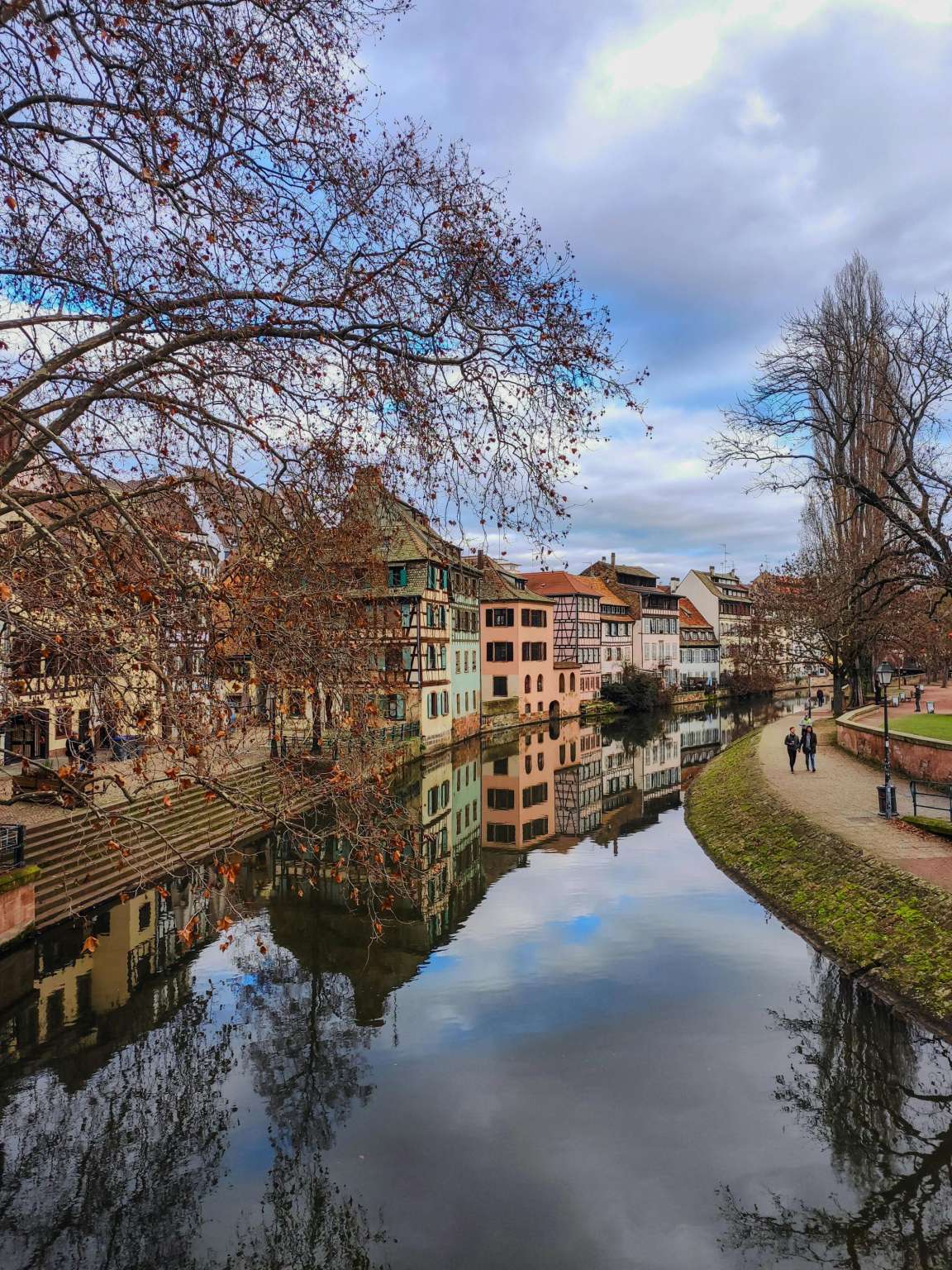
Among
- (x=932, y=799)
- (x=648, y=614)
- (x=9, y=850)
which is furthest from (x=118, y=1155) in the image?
(x=648, y=614)

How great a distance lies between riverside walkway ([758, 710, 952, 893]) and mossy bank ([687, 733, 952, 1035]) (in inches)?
12.0

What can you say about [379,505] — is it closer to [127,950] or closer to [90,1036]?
[90,1036]

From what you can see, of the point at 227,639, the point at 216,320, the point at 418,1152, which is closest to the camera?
the point at 227,639

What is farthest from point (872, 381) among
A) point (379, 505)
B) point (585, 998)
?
point (379, 505)

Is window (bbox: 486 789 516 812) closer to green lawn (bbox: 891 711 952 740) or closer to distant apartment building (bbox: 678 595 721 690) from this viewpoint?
green lawn (bbox: 891 711 952 740)

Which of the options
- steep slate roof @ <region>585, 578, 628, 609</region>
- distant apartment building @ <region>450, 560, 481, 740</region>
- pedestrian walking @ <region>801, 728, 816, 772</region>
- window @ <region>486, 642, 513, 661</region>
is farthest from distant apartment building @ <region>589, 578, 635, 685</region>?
pedestrian walking @ <region>801, 728, 816, 772</region>

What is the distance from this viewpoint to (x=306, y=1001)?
11.7 m

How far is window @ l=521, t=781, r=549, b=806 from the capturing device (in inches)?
1077

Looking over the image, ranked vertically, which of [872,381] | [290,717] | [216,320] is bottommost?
[290,717]

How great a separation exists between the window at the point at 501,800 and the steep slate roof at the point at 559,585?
87.1 ft

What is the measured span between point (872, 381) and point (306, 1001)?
577 inches

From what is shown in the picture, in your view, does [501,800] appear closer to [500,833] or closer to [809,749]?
[500,833]

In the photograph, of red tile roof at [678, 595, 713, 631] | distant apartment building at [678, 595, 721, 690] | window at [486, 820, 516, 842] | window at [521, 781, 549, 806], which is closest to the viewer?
window at [486, 820, 516, 842]

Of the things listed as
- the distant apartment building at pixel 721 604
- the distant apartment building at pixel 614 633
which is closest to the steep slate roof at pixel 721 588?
the distant apartment building at pixel 721 604
